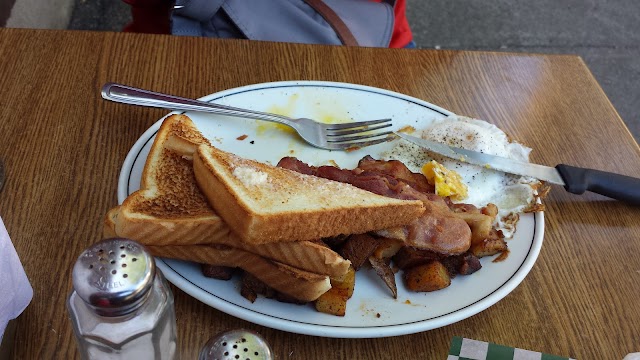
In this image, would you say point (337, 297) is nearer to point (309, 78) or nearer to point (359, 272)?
point (359, 272)

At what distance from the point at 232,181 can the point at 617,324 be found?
86 centimetres

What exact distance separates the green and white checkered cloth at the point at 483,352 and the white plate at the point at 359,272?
10cm

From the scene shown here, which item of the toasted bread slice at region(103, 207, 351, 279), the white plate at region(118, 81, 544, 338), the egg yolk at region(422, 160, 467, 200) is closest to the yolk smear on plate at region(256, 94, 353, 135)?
the white plate at region(118, 81, 544, 338)

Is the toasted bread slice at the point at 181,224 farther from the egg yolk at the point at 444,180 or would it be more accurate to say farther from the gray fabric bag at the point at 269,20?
the gray fabric bag at the point at 269,20

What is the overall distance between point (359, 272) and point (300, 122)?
52cm

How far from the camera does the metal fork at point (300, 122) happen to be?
61.6 inches

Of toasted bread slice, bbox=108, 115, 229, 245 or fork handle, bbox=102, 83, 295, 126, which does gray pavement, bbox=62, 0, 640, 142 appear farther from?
toasted bread slice, bbox=108, 115, 229, 245

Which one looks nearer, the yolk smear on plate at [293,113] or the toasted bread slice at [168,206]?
the toasted bread slice at [168,206]

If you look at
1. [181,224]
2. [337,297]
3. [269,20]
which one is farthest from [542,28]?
[181,224]

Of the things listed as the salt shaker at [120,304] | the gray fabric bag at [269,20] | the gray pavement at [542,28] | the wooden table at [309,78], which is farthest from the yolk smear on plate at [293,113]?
the gray pavement at [542,28]

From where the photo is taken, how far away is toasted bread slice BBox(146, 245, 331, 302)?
1.13 metres

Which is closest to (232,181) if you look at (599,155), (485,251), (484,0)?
(485,251)

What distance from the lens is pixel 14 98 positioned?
1637 mm

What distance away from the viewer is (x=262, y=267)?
3.80 feet
